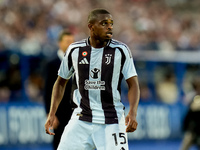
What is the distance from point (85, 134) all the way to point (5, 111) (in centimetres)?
715

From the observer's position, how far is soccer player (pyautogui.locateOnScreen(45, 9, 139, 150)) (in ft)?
16.4

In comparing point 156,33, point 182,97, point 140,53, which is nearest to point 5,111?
point 140,53

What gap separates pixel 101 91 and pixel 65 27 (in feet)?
32.7

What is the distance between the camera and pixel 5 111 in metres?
11.8

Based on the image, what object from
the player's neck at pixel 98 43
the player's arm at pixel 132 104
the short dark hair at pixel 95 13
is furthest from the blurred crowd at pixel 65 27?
the player's arm at pixel 132 104

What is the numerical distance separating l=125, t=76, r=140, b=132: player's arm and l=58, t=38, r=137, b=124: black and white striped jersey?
0.09 meters

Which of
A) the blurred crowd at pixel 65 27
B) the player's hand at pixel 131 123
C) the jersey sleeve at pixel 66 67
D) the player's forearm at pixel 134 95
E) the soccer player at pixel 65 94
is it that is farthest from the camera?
the blurred crowd at pixel 65 27

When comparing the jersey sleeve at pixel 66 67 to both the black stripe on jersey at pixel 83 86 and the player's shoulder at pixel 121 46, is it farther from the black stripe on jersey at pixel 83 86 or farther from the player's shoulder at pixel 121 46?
the player's shoulder at pixel 121 46

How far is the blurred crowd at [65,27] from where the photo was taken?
12.5m

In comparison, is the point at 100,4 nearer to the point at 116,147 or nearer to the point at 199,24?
the point at 199,24

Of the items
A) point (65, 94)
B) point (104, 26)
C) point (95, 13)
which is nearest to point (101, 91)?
point (104, 26)

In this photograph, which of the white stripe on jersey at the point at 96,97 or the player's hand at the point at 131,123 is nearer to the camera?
the player's hand at the point at 131,123

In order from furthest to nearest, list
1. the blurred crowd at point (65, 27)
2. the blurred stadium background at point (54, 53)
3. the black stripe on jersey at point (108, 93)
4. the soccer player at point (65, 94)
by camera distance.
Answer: the blurred crowd at point (65, 27)
the blurred stadium background at point (54, 53)
the soccer player at point (65, 94)
the black stripe on jersey at point (108, 93)

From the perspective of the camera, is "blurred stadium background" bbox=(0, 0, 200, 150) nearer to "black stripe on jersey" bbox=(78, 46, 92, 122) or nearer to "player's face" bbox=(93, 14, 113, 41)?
"black stripe on jersey" bbox=(78, 46, 92, 122)
